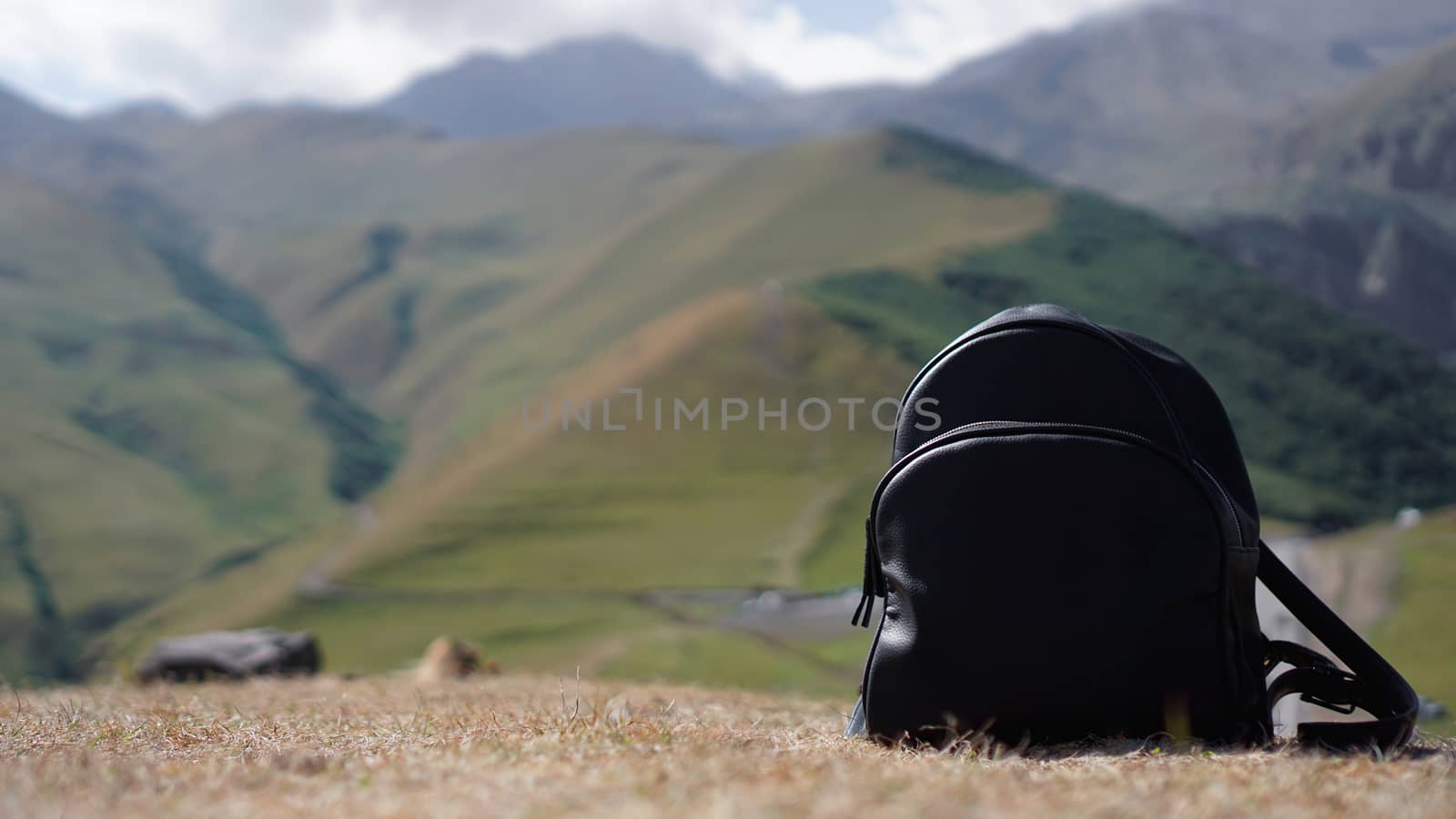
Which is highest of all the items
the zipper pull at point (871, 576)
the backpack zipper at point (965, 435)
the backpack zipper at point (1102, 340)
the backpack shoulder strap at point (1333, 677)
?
the backpack zipper at point (1102, 340)

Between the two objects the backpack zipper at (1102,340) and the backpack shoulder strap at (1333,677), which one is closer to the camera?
the backpack shoulder strap at (1333,677)

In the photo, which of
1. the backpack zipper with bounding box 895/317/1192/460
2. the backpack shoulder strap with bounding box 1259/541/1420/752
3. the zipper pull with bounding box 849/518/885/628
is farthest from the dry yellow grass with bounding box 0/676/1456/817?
the backpack zipper with bounding box 895/317/1192/460

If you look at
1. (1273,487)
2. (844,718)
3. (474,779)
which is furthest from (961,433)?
(1273,487)

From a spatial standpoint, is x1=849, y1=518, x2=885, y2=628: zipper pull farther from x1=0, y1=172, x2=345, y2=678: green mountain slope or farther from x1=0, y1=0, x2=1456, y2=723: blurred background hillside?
x1=0, y1=172, x2=345, y2=678: green mountain slope

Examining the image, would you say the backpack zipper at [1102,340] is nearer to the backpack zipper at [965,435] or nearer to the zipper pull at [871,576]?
the backpack zipper at [965,435]

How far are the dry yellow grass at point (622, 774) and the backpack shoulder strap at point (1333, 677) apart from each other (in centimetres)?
16

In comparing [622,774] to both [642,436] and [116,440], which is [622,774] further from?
[116,440]

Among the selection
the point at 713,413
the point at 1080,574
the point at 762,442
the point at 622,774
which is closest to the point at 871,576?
the point at 1080,574

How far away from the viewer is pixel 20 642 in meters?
77.1

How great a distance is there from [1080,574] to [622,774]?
4.91 ft

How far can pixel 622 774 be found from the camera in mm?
2766

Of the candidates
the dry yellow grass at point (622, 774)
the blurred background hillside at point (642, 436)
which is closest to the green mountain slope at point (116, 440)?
the blurred background hillside at point (642, 436)

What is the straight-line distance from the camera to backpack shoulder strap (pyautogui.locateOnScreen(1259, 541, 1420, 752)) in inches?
138

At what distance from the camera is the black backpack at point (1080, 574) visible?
347 centimetres
